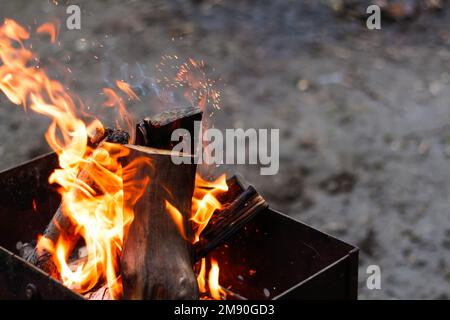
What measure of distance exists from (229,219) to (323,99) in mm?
3090

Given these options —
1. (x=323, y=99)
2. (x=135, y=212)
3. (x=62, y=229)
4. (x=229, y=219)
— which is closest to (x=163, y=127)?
(x=135, y=212)

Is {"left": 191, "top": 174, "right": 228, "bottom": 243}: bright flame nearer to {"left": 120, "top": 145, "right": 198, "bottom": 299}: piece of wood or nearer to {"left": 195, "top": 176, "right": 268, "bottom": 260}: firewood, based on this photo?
{"left": 195, "top": 176, "right": 268, "bottom": 260}: firewood

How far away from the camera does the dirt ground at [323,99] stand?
4.78 metres

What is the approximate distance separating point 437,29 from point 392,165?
7.02ft

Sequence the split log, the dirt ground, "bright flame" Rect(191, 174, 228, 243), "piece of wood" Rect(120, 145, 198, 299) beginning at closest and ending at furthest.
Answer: "piece of wood" Rect(120, 145, 198, 299), "bright flame" Rect(191, 174, 228, 243), the split log, the dirt ground

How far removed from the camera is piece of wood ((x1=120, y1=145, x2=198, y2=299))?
285cm

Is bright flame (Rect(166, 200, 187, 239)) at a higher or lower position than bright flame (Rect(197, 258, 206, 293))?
higher

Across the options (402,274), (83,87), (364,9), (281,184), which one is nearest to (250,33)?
(364,9)

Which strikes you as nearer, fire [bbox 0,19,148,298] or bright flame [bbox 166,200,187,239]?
bright flame [bbox 166,200,187,239]

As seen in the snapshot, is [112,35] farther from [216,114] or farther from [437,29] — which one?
[437,29]

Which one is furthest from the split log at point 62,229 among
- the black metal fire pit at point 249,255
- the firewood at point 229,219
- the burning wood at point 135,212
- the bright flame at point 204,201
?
the firewood at point 229,219

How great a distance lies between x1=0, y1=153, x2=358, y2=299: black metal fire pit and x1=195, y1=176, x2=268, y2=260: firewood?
16 cm

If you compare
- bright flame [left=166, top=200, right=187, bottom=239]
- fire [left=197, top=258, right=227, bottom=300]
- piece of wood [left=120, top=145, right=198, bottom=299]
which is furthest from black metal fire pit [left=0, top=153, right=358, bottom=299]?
bright flame [left=166, top=200, right=187, bottom=239]

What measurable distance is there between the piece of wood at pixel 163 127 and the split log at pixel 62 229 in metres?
0.23
